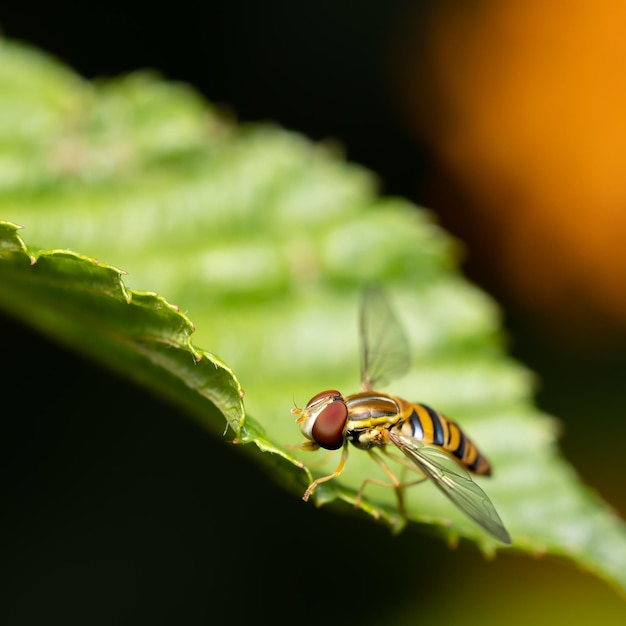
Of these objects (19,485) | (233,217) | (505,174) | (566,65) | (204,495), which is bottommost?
(19,485)

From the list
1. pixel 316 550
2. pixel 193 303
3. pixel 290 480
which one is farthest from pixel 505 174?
pixel 290 480

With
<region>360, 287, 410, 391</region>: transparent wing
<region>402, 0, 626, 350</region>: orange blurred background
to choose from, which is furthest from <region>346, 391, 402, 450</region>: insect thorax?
<region>402, 0, 626, 350</region>: orange blurred background

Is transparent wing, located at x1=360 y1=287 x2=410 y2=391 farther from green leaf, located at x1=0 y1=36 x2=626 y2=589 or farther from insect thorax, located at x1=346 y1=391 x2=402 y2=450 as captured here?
insect thorax, located at x1=346 y1=391 x2=402 y2=450

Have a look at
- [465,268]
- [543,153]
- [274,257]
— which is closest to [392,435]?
[274,257]

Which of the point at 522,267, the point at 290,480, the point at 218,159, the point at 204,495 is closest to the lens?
the point at 290,480


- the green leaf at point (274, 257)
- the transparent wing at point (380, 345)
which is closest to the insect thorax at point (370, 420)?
the green leaf at point (274, 257)

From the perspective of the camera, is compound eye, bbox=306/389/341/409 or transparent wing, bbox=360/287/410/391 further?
transparent wing, bbox=360/287/410/391

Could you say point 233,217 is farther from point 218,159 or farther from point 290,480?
point 290,480

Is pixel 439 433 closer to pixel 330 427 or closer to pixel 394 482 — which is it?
pixel 394 482
